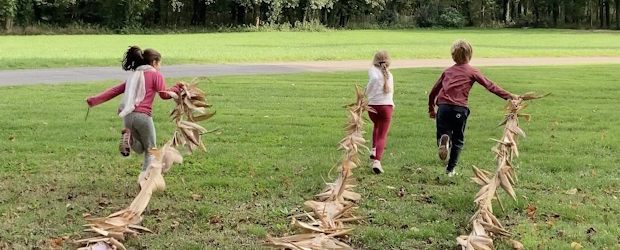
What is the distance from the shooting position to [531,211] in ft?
19.7

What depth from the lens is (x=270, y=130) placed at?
1029cm

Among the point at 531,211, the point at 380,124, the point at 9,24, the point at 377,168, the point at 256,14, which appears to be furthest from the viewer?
the point at 256,14

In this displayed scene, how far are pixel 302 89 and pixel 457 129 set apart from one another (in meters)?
8.59

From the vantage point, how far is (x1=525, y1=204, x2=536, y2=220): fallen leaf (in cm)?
590

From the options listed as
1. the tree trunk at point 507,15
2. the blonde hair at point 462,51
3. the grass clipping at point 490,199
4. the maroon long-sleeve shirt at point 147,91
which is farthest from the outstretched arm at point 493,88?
the tree trunk at point 507,15

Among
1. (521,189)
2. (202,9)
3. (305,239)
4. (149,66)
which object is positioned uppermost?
(202,9)

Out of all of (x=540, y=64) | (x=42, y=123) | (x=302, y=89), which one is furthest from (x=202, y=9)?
(x=42, y=123)

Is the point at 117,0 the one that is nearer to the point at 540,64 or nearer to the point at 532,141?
the point at 540,64

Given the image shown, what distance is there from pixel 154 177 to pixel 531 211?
350 cm

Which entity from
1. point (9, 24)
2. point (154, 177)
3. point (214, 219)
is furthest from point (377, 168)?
point (9, 24)

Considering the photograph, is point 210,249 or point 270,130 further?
point 270,130

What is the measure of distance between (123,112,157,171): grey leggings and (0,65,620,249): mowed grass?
54 centimetres

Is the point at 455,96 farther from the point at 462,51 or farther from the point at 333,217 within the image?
the point at 333,217

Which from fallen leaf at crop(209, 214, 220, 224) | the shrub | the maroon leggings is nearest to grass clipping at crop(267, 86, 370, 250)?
fallen leaf at crop(209, 214, 220, 224)
